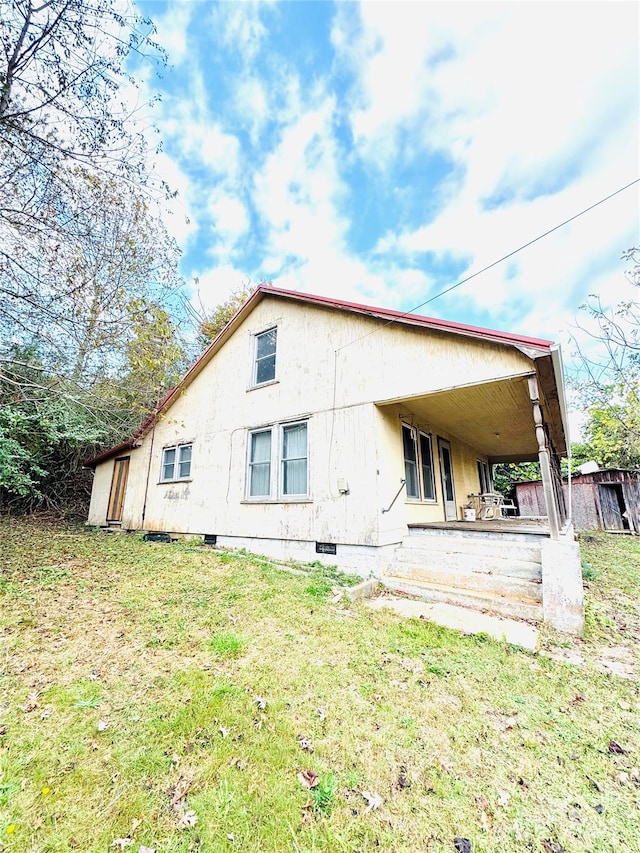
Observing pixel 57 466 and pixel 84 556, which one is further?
pixel 57 466

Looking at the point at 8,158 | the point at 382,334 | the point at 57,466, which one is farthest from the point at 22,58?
the point at 57,466

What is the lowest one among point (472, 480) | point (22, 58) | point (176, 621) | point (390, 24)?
point (176, 621)

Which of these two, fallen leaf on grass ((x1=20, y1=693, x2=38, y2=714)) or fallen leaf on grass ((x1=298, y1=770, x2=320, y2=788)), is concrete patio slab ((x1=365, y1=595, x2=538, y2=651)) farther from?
fallen leaf on grass ((x1=20, y1=693, x2=38, y2=714))

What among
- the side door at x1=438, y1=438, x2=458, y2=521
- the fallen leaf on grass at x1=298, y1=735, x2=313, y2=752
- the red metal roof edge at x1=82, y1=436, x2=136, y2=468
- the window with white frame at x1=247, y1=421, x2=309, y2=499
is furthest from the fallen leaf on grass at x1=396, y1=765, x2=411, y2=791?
the red metal roof edge at x1=82, y1=436, x2=136, y2=468

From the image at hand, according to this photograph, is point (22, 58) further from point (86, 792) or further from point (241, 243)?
point (241, 243)

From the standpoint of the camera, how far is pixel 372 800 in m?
2.09

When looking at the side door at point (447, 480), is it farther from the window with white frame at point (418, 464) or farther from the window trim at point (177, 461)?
the window trim at point (177, 461)

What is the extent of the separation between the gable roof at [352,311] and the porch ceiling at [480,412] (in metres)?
0.60

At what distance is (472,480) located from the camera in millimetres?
12500

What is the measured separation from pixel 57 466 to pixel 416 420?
45.1 ft

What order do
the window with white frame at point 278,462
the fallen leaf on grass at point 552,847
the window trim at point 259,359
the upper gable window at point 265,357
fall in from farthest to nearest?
the upper gable window at point 265,357
the window trim at point 259,359
the window with white frame at point 278,462
the fallen leaf on grass at point 552,847

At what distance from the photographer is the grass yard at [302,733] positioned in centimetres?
193

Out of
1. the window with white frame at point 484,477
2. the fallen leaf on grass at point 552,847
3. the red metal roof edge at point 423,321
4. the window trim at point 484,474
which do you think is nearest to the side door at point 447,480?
the window trim at point 484,474

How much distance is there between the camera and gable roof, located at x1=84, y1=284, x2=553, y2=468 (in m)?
5.19
